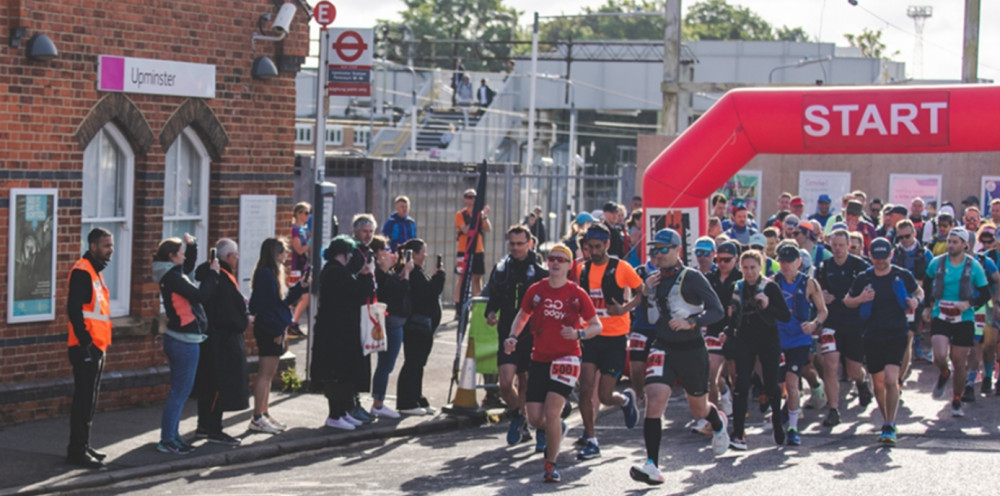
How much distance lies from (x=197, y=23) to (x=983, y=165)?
14.1m

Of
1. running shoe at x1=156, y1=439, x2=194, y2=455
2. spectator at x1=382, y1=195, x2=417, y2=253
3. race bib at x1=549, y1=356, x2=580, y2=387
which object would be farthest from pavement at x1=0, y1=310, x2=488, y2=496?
spectator at x1=382, y1=195, x2=417, y2=253

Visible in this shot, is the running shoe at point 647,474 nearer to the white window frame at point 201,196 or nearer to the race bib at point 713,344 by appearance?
the race bib at point 713,344

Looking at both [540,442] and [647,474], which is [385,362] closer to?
[540,442]

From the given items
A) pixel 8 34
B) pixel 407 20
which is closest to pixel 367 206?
pixel 8 34

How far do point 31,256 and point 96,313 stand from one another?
5.53ft

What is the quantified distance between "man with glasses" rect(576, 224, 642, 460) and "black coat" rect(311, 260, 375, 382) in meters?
2.01

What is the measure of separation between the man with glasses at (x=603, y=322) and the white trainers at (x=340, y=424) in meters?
2.17

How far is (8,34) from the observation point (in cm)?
1114

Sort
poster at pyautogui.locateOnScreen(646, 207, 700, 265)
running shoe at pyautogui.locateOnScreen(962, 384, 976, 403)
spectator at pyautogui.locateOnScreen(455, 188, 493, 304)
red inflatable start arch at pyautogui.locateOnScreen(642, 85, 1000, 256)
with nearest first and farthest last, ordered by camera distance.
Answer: red inflatable start arch at pyautogui.locateOnScreen(642, 85, 1000, 256) < running shoe at pyautogui.locateOnScreen(962, 384, 976, 403) < poster at pyautogui.locateOnScreen(646, 207, 700, 265) < spectator at pyautogui.locateOnScreen(455, 188, 493, 304)

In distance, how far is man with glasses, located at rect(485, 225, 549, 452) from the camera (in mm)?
11258

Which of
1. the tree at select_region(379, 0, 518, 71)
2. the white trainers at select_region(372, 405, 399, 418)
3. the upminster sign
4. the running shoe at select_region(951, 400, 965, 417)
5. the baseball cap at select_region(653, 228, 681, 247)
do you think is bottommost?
the white trainers at select_region(372, 405, 399, 418)

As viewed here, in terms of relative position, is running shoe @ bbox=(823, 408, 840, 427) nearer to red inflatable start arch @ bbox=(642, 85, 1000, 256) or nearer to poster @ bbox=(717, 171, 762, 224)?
red inflatable start arch @ bbox=(642, 85, 1000, 256)

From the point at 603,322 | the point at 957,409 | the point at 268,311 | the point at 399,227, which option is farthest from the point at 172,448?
the point at 957,409

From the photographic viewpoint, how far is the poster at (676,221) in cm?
1398
